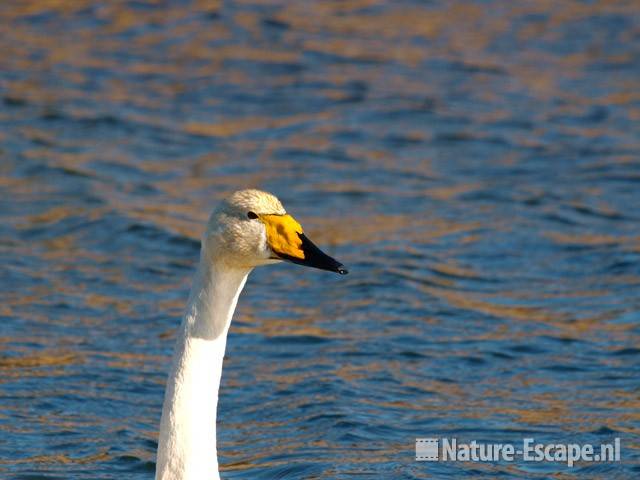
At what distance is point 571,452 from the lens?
32.9 feet

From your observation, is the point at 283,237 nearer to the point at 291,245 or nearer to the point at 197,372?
the point at 291,245

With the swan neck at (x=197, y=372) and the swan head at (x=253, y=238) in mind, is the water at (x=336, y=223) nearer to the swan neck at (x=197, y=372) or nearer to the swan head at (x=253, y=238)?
the swan neck at (x=197, y=372)

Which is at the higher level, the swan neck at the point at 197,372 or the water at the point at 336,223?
the water at the point at 336,223

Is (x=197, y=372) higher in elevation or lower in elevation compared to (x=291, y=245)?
lower

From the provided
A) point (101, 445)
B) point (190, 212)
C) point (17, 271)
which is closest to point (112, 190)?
point (190, 212)

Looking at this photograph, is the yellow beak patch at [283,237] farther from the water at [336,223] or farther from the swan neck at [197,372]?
the water at [336,223]

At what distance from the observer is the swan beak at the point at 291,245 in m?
7.54

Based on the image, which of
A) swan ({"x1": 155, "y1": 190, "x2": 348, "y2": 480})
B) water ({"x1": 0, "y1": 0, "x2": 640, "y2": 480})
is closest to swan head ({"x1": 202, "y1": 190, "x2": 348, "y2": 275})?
swan ({"x1": 155, "y1": 190, "x2": 348, "y2": 480})

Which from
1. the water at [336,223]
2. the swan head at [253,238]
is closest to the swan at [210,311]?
the swan head at [253,238]

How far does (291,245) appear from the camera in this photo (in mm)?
7555

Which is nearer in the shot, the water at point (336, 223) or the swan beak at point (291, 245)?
the swan beak at point (291, 245)

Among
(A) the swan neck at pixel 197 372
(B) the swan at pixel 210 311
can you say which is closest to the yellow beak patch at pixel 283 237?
(B) the swan at pixel 210 311

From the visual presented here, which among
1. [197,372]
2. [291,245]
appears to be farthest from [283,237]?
[197,372]

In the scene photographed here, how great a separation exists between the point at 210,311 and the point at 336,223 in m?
7.94
